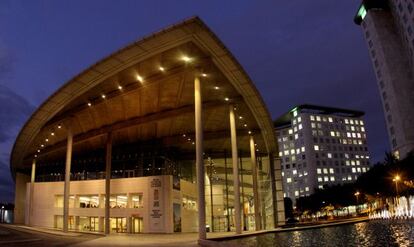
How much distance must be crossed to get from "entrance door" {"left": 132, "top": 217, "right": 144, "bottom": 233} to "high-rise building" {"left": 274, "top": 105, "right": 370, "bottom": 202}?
341 ft

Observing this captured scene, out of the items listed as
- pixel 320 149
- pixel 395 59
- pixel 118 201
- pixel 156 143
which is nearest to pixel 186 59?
pixel 118 201

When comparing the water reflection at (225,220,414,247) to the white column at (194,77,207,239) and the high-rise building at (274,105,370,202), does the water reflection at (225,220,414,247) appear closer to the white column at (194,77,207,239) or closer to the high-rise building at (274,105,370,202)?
the white column at (194,77,207,239)

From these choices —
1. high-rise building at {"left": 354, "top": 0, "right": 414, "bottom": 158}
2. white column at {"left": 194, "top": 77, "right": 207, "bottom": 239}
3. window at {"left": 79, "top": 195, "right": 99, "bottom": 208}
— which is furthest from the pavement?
high-rise building at {"left": 354, "top": 0, "right": 414, "bottom": 158}

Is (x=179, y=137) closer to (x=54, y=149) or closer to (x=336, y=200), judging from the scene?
(x=54, y=149)

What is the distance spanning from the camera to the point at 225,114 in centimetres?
3453

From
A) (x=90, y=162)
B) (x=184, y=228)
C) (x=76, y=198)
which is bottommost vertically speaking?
(x=184, y=228)

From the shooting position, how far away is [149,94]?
2898 centimetres

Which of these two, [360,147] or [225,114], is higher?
[360,147]

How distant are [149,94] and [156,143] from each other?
14536mm

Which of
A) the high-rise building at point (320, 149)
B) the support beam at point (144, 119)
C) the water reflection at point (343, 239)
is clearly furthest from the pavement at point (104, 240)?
the high-rise building at point (320, 149)

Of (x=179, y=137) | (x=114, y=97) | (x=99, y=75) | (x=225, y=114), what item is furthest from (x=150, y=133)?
(x=99, y=75)

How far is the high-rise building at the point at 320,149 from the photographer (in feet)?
436

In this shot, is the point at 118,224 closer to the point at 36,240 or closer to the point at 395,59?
the point at 36,240

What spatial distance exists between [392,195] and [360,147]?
289ft
